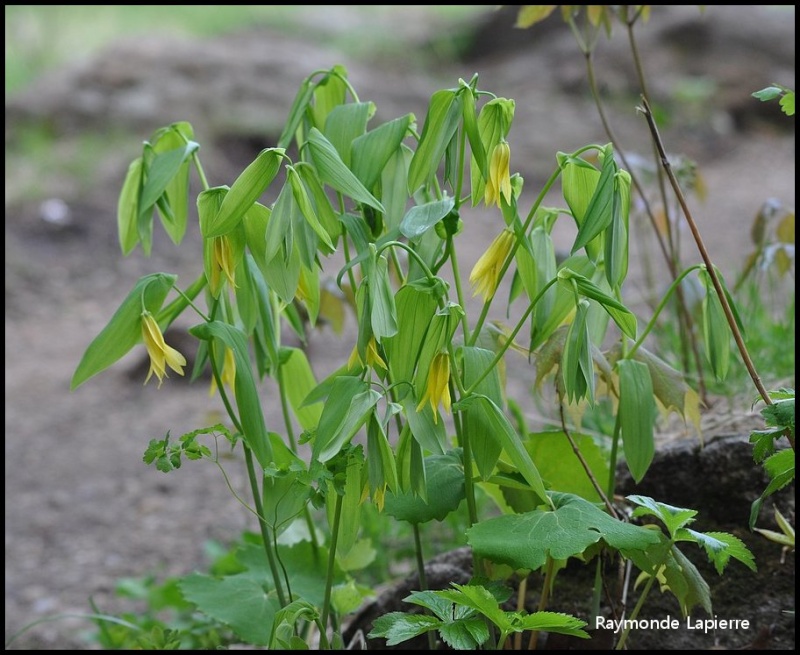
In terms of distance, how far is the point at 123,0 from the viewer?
23.3 ft

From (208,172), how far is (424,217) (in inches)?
142

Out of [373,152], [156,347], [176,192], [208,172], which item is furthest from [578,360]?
[208,172]

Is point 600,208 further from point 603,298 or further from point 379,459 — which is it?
point 379,459

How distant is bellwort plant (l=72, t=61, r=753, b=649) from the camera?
0.80 meters

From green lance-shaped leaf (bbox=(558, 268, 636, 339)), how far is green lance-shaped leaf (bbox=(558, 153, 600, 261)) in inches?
3.2

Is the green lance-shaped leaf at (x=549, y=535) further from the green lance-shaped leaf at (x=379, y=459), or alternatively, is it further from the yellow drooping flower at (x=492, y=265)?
the yellow drooping flower at (x=492, y=265)

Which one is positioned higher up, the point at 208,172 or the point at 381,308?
the point at 208,172

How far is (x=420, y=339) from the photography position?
2.67 ft

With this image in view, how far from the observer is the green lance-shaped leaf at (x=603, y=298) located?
0.78 meters

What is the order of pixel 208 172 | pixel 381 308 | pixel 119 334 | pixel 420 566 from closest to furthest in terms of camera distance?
1. pixel 381 308
2. pixel 119 334
3. pixel 420 566
4. pixel 208 172

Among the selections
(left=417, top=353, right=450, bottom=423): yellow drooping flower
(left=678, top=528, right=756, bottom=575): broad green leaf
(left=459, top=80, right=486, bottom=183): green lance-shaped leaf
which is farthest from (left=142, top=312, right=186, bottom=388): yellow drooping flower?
(left=678, top=528, right=756, bottom=575): broad green leaf

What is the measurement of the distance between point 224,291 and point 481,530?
0.36m

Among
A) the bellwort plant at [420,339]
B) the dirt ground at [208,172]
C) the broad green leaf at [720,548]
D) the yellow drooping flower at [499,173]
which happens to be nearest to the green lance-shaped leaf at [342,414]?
the bellwort plant at [420,339]

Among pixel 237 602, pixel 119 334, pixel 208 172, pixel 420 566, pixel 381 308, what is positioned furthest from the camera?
pixel 208 172
